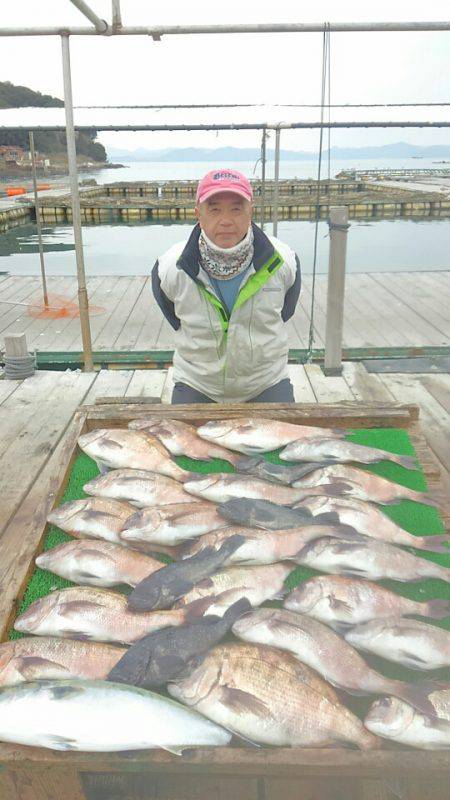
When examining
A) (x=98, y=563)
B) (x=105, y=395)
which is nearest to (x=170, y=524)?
(x=98, y=563)

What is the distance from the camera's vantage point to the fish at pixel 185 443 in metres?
2.82

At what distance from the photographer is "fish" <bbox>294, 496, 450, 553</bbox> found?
7.22 feet

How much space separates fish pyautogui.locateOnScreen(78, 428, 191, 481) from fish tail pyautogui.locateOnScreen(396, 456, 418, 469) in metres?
0.94

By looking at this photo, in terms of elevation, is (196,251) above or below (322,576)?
above

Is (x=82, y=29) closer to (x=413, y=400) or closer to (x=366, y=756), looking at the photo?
(x=413, y=400)

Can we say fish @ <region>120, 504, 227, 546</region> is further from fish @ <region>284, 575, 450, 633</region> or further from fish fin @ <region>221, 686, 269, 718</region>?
fish fin @ <region>221, 686, 269, 718</region>

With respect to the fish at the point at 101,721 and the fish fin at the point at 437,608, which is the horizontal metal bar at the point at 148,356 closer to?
the fish fin at the point at 437,608

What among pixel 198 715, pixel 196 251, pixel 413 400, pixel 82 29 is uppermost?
pixel 82 29

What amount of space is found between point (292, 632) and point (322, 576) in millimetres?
258

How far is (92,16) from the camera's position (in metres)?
3.94

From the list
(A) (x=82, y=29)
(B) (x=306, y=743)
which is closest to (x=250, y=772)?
(B) (x=306, y=743)

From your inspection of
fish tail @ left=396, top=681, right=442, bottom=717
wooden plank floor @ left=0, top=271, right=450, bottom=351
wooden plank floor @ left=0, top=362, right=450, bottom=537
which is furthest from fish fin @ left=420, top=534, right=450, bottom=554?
wooden plank floor @ left=0, top=271, right=450, bottom=351

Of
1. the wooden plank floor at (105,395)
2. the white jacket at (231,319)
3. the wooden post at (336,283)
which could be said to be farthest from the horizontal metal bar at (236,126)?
the wooden plank floor at (105,395)

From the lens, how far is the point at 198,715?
1507 mm
